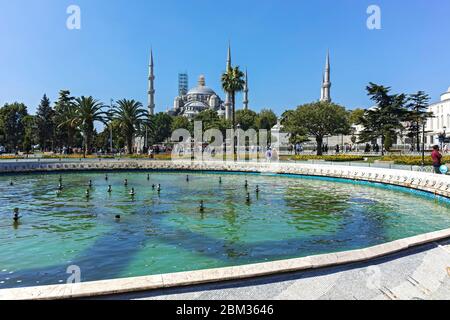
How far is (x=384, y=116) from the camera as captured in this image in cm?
4862

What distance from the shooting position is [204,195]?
826 inches

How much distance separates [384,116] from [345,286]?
47.2m

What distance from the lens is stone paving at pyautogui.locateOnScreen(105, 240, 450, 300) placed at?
5371 millimetres

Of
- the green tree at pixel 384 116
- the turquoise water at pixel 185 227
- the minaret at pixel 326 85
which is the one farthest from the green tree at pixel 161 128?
the turquoise water at pixel 185 227

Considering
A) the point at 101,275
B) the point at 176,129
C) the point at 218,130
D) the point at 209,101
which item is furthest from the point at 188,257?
the point at 209,101

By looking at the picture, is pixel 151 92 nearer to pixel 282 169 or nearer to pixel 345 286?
pixel 282 169

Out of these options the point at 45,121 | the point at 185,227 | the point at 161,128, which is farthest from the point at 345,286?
the point at 161,128

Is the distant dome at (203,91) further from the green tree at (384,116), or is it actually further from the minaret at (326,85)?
the green tree at (384,116)

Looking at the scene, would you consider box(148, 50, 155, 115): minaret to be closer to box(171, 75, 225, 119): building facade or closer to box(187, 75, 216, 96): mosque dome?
box(171, 75, 225, 119): building facade

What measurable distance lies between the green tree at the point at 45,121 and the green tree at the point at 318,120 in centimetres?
4388

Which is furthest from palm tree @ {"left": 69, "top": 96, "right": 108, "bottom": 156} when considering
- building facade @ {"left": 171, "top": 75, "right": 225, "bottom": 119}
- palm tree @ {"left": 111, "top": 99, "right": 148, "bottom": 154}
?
building facade @ {"left": 171, "top": 75, "right": 225, "bottom": 119}

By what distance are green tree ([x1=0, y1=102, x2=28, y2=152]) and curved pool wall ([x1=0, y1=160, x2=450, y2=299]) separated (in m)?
43.0

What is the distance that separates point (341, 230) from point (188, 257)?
5.55m

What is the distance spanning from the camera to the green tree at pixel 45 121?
2734 inches
